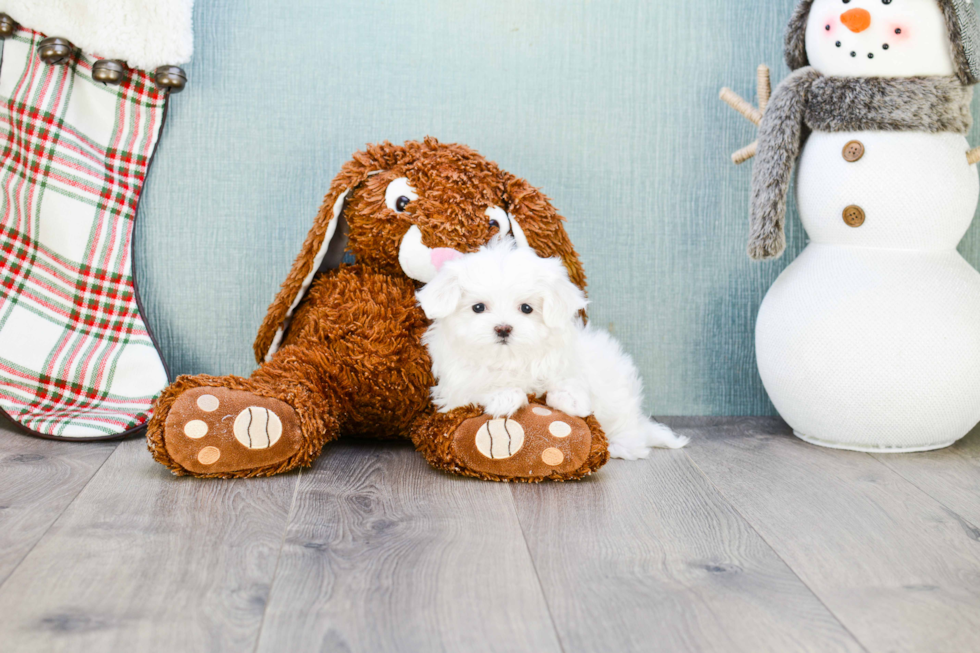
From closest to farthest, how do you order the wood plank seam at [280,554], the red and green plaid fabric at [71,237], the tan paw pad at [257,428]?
the wood plank seam at [280,554] → the tan paw pad at [257,428] → the red and green plaid fabric at [71,237]

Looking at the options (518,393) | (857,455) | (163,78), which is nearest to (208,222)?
(163,78)

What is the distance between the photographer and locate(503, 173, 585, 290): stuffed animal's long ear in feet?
A: 3.94

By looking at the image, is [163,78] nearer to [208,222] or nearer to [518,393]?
[208,222]

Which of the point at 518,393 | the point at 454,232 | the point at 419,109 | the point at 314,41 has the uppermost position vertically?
the point at 314,41

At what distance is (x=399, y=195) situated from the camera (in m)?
1.18

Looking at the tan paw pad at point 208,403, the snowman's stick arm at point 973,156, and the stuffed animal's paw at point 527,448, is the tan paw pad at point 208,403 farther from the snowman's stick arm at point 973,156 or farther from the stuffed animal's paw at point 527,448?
the snowman's stick arm at point 973,156

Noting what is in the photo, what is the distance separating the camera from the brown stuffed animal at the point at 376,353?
1.05 meters

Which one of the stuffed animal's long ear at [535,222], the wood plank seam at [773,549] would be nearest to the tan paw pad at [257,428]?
the stuffed animal's long ear at [535,222]

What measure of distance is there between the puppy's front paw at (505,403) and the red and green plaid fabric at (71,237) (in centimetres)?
56

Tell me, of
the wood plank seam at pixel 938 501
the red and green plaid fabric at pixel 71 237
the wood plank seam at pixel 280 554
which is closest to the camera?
the wood plank seam at pixel 280 554

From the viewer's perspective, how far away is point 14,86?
4.29 feet

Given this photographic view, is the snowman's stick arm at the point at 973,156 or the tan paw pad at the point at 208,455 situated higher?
the snowman's stick arm at the point at 973,156

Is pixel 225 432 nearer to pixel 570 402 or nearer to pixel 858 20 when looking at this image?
pixel 570 402

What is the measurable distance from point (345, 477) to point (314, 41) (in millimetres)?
731
